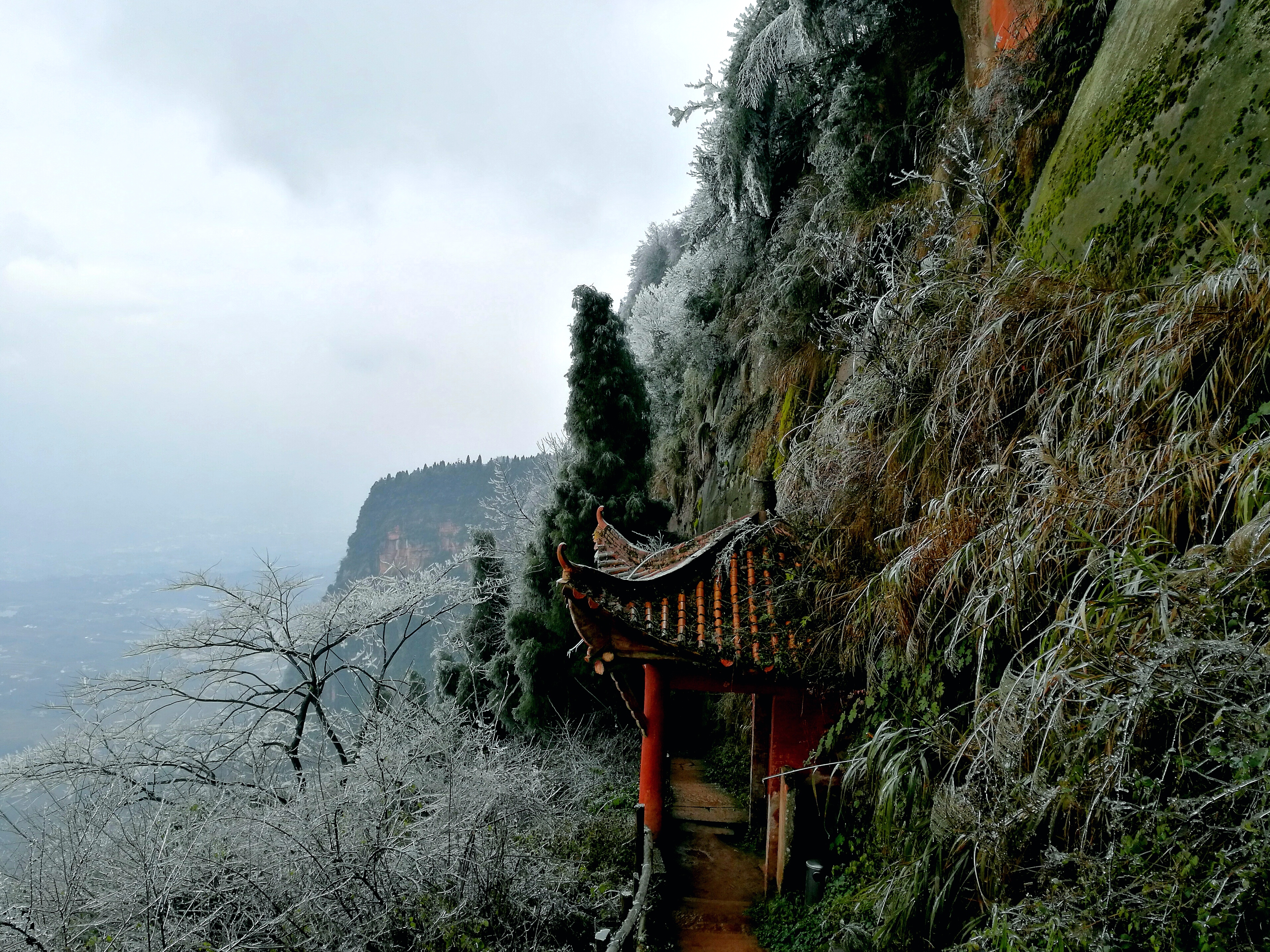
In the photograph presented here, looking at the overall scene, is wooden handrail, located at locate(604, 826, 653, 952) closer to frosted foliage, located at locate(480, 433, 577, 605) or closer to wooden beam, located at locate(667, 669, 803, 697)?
wooden beam, located at locate(667, 669, 803, 697)

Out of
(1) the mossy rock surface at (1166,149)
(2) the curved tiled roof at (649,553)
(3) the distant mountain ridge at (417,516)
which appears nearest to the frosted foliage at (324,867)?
(2) the curved tiled roof at (649,553)

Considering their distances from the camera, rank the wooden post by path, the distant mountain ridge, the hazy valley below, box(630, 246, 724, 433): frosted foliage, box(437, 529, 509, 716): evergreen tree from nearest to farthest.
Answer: the wooden post by path
box(437, 529, 509, 716): evergreen tree
box(630, 246, 724, 433): frosted foliage
the hazy valley below
the distant mountain ridge

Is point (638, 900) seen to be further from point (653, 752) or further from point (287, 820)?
point (287, 820)

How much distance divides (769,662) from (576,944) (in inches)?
93.5

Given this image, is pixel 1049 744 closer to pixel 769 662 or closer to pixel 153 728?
pixel 769 662

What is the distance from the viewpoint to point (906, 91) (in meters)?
7.74

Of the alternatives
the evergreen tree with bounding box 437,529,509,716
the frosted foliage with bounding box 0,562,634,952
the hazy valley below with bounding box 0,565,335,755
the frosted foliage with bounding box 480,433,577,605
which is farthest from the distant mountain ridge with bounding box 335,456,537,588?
the frosted foliage with bounding box 0,562,634,952

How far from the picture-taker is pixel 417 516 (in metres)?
46.8

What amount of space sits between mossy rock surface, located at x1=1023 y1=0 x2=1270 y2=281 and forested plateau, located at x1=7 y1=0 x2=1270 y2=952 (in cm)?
2

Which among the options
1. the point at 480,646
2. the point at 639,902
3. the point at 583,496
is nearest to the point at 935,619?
the point at 639,902

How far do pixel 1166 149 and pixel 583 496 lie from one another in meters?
7.41

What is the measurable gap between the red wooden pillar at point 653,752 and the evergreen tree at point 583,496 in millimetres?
3534

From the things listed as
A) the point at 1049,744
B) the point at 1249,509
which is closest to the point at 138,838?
the point at 1049,744

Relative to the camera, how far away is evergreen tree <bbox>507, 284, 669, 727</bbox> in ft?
30.5
